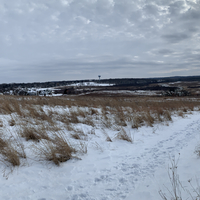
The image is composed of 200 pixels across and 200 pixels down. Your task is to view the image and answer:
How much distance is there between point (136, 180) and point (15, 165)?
194cm

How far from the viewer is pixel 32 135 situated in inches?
130

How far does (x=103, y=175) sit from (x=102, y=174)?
0.03 meters

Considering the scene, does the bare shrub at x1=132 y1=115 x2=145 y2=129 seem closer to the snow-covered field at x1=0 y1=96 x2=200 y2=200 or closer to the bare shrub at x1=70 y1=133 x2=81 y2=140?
the snow-covered field at x1=0 y1=96 x2=200 y2=200

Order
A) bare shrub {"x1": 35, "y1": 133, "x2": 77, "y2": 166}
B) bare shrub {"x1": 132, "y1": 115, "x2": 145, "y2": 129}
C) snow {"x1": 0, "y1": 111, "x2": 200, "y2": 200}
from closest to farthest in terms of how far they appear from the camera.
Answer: snow {"x1": 0, "y1": 111, "x2": 200, "y2": 200} < bare shrub {"x1": 35, "y1": 133, "x2": 77, "y2": 166} < bare shrub {"x1": 132, "y1": 115, "x2": 145, "y2": 129}

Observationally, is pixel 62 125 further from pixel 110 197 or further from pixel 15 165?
pixel 110 197

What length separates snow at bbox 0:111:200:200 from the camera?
6.25 ft

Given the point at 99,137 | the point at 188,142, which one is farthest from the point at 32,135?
the point at 188,142

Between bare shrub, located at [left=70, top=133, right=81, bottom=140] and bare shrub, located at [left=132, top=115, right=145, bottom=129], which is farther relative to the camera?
bare shrub, located at [left=132, top=115, right=145, bottom=129]

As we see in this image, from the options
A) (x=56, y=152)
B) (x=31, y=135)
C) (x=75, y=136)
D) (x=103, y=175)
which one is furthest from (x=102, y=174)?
(x=31, y=135)

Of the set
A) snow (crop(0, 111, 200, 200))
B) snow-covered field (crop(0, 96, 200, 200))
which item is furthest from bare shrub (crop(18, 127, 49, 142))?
snow (crop(0, 111, 200, 200))

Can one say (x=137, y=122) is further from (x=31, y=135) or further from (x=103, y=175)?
(x=31, y=135)

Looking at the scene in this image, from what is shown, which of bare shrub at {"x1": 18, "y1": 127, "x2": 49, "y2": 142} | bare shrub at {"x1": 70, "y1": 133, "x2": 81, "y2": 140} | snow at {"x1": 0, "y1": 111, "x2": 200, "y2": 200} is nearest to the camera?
snow at {"x1": 0, "y1": 111, "x2": 200, "y2": 200}

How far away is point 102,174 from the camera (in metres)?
2.34

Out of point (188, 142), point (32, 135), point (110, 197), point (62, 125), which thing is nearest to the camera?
point (110, 197)
